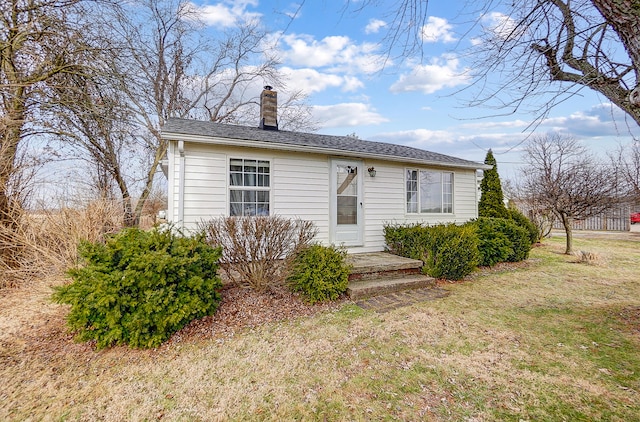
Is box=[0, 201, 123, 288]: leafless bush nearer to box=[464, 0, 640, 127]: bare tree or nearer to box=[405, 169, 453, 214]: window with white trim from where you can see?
box=[464, 0, 640, 127]: bare tree

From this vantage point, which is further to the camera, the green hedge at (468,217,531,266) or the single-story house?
the green hedge at (468,217,531,266)

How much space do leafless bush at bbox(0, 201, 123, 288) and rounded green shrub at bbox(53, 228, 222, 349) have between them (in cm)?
262

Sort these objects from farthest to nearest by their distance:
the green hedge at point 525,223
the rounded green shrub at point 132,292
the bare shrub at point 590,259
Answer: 1. the green hedge at point 525,223
2. the bare shrub at point 590,259
3. the rounded green shrub at point 132,292

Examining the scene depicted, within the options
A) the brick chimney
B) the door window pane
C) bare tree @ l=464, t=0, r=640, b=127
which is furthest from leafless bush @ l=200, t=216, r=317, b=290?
the brick chimney

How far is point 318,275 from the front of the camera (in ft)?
14.6

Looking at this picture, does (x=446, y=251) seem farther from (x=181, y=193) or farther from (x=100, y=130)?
(x=100, y=130)

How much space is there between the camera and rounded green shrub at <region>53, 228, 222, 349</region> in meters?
3.08

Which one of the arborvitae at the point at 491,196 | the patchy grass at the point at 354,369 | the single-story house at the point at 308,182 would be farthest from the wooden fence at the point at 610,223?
the patchy grass at the point at 354,369

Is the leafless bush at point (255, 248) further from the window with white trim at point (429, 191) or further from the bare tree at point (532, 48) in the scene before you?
the window with white trim at point (429, 191)

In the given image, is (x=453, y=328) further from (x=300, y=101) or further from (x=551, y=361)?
(x=300, y=101)

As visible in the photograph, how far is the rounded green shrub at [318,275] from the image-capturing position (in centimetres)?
446

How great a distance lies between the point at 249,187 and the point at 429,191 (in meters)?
5.45

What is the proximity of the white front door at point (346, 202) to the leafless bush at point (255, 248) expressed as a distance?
2446 mm

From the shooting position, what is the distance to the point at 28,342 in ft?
11.2
